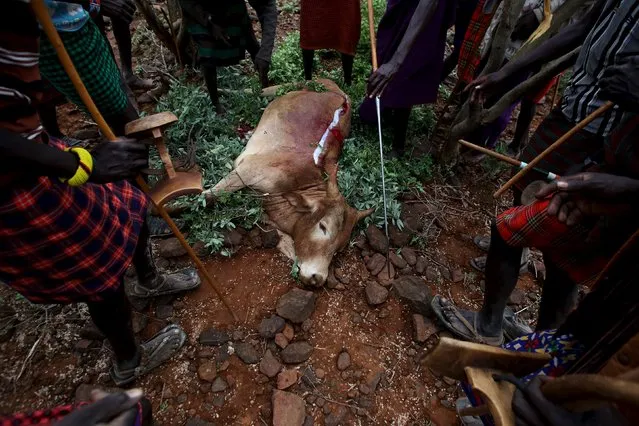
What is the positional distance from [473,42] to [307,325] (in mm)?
2752

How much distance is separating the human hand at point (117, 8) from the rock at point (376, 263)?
2875 millimetres

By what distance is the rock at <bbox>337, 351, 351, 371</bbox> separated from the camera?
243 cm

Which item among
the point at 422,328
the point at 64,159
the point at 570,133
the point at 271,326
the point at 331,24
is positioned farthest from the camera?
the point at 331,24

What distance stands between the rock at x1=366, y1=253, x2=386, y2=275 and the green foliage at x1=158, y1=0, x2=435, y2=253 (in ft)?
1.06

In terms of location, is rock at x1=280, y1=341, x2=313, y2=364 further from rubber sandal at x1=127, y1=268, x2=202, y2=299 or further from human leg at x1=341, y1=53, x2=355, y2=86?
human leg at x1=341, y1=53, x2=355, y2=86

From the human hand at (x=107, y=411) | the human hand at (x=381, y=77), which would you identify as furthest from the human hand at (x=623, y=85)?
the human hand at (x=107, y=411)

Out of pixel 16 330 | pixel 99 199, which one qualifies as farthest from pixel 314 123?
pixel 16 330

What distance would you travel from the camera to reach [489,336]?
248 centimetres

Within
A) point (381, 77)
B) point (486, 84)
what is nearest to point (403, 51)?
point (381, 77)

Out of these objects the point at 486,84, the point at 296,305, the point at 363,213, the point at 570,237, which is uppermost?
the point at 486,84

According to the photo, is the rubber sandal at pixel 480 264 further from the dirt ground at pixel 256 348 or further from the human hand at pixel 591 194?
the human hand at pixel 591 194

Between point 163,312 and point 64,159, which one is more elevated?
point 64,159

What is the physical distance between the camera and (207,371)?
2.32m

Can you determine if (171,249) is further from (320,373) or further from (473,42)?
(473,42)
